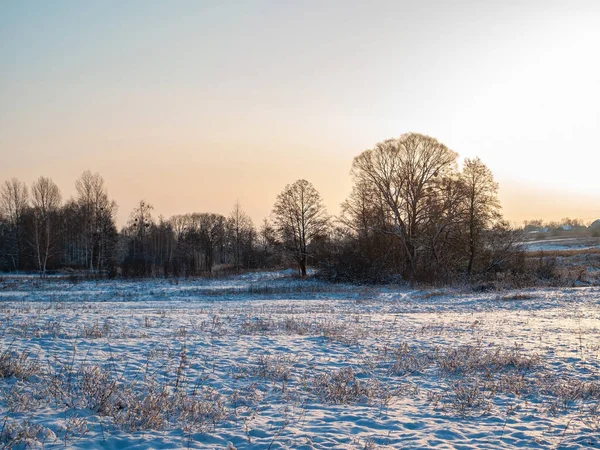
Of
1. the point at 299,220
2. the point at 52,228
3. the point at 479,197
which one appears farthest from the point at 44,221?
the point at 479,197

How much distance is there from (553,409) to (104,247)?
6212 cm

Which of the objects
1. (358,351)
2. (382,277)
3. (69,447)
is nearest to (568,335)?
(358,351)

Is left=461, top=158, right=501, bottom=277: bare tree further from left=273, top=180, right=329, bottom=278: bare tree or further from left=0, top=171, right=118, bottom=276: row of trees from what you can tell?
left=0, top=171, right=118, bottom=276: row of trees

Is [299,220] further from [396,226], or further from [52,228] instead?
[52,228]

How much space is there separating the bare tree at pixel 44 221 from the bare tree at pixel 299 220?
25.3 meters

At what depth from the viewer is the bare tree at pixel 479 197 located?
3819cm

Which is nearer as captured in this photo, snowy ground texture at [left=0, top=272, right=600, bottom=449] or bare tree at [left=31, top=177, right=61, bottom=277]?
snowy ground texture at [left=0, top=272, right=600, bottom=449]

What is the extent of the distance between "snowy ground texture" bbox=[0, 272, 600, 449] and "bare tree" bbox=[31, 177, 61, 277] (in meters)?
38.9

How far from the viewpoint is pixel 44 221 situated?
51.8 m

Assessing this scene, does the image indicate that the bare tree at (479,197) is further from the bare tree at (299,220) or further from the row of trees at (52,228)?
the row of trees at (52,228)

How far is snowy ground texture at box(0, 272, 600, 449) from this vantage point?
19.0ft

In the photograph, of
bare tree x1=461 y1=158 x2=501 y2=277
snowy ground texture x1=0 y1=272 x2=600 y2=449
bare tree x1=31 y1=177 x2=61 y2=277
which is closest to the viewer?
snowy ground texture x1=0 y1=272 x2=600 y2=449

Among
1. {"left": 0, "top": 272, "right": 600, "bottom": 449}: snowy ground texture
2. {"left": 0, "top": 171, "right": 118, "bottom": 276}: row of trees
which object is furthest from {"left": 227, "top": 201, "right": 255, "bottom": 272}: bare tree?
{"left": 0, "top": 272, "right": 600, "bottom": 449}: snowy ground texture

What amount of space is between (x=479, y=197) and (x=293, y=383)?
34.3 m
